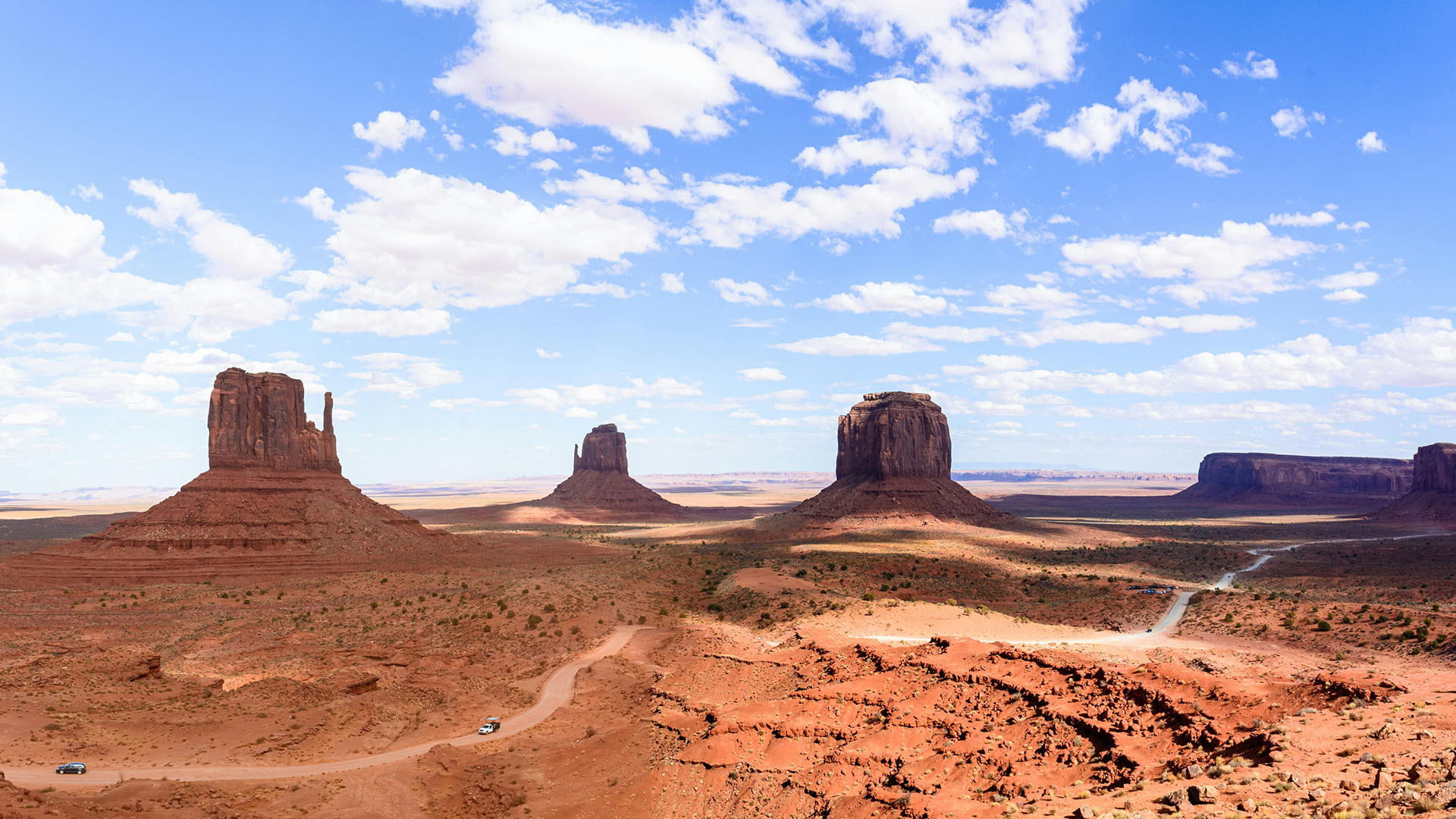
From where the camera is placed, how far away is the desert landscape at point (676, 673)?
21.1 m

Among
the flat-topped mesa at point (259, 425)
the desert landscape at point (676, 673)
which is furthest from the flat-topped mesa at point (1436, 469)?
the flat-topped mesa at point (259, 425)

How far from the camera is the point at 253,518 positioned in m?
78.8

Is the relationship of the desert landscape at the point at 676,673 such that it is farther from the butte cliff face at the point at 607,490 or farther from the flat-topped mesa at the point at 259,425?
the butte cliff face at the point at 607,490

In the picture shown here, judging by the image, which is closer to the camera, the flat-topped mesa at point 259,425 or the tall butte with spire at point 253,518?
the tall butte with spire at point 253,518

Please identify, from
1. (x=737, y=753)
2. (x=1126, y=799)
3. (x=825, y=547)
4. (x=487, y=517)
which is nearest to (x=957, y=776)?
(x=1126, y=799)

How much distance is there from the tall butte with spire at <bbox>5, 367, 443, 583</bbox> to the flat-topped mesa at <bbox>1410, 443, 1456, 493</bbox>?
17000 centimetres

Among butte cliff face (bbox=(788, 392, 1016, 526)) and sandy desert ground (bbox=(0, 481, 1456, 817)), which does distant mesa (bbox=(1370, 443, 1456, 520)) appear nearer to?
butte cliff face (bbox=(788, 392, 1016, 526))

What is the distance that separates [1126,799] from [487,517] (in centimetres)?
16174

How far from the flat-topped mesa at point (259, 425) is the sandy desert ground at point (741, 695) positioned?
766 inches

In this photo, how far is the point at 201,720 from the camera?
33875 millimetres

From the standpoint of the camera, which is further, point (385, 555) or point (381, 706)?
point (385, 555)

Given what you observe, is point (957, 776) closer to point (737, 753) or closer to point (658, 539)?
point (737, 753)

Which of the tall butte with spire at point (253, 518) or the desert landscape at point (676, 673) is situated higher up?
the tall butte with spire at point (253, 518)

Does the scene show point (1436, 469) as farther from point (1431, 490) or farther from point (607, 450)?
point (607, 450)
